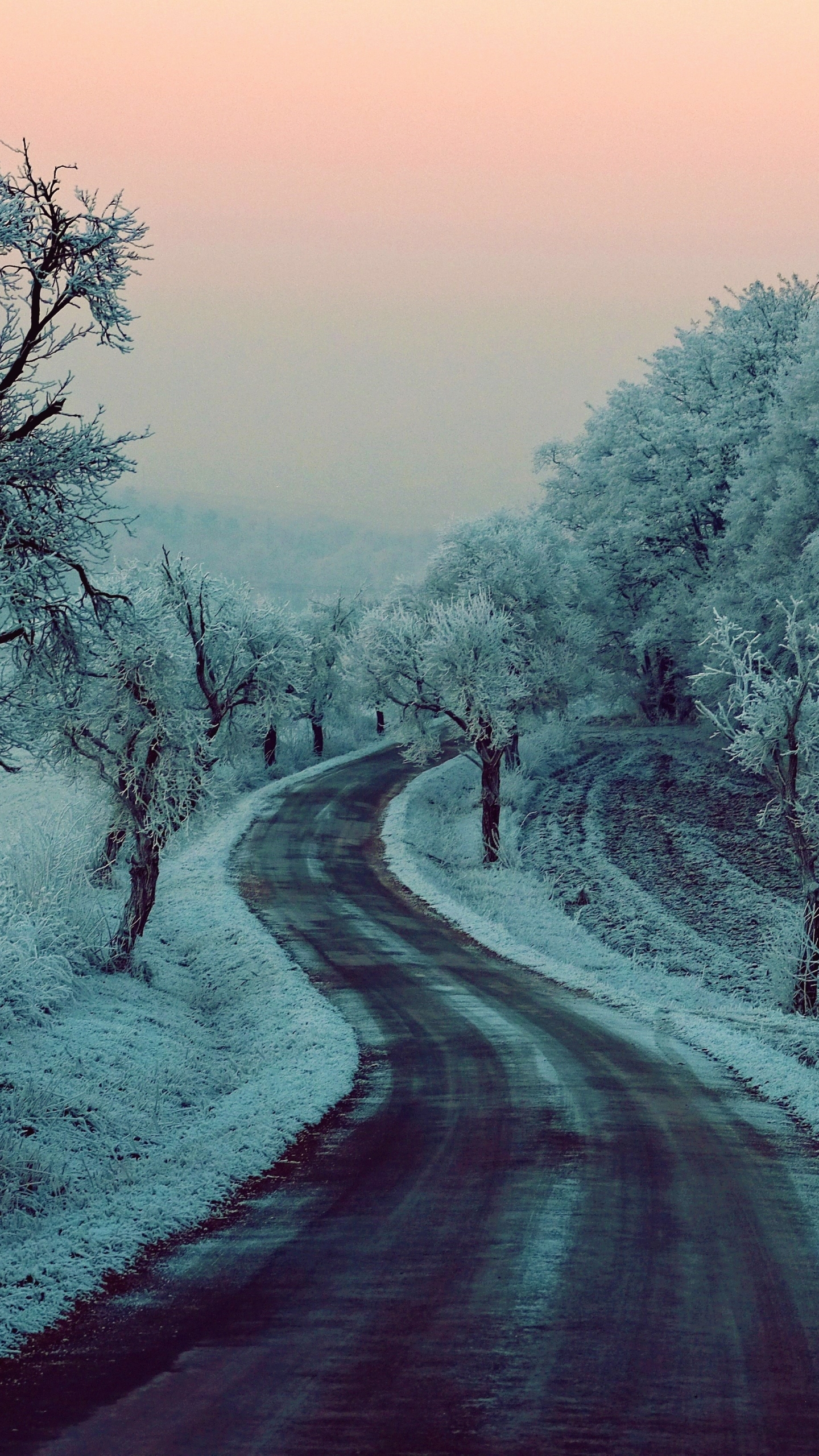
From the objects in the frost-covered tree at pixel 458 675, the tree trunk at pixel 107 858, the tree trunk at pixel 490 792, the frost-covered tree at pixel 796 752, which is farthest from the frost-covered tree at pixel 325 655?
the frost-covered tree at pixel 796 752

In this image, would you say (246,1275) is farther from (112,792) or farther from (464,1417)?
(112,792)

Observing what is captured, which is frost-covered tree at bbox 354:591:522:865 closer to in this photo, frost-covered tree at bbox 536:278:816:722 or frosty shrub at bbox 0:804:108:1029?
frost-covered tree at bbox 536:278:816:722

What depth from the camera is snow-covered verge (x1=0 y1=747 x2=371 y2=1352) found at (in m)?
8.16

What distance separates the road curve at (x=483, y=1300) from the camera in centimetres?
514

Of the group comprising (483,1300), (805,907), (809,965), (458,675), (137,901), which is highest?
(458,675)

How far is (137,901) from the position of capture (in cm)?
2112

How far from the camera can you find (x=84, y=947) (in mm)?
19641

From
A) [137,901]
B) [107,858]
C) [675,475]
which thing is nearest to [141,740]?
[137,901]

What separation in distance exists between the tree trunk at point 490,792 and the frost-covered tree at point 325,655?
26.8 meters

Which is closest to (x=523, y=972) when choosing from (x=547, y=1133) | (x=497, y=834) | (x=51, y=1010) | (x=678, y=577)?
(x=51, y=1010)

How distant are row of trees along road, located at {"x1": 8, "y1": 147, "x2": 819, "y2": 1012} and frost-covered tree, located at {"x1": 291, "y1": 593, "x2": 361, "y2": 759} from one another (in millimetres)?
242

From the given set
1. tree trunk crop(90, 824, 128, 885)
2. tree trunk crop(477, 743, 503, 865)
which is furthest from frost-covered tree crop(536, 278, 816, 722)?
tree trunk crop(90, 824, 128, 885)

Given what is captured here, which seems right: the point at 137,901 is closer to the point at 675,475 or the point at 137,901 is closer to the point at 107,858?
the point at 107,858

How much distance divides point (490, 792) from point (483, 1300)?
105 ft
